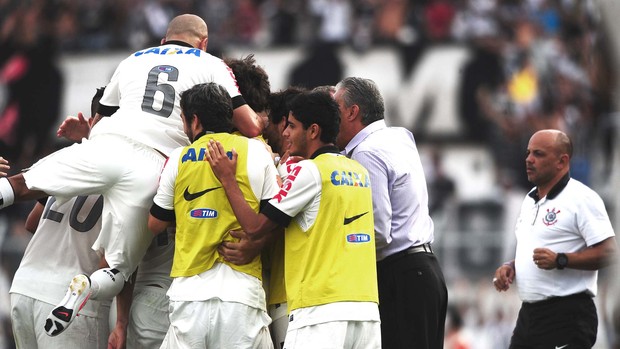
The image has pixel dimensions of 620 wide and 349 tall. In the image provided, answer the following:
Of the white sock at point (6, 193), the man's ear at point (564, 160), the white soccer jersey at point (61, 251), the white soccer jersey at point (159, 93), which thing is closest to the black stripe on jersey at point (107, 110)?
the white soccer jersey at point (159, 93)

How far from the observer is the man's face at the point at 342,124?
312 inches

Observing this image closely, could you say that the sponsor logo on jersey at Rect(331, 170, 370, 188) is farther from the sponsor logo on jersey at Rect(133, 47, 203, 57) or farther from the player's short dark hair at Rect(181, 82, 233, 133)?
the sponsor logo on jersey at Rect(133, 47, 203, 57)

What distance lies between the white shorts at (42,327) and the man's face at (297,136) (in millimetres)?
2091

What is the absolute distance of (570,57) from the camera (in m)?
20.2

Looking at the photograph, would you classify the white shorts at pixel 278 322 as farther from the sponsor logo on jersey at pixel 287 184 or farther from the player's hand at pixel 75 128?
the player's hand at pixel 75 128

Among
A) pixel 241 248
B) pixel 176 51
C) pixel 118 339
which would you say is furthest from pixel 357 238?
pixel 176 51

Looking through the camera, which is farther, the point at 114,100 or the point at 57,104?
the point at 57,104

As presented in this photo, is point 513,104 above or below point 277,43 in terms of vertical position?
below

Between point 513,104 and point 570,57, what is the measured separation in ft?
4.46

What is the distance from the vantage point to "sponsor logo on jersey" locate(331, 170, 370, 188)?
6.97 meters

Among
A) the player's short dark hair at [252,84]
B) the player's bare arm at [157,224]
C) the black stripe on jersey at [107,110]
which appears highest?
the player's short dark hair at [252,84]

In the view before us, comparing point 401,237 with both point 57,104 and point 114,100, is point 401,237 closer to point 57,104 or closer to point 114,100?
point 114,100

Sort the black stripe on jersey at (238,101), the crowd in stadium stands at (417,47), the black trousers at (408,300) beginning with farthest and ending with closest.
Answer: the crowd in stadium stands at (417,47) < the black trousers at (408,300) < the black stripe on jersey at (238,101)

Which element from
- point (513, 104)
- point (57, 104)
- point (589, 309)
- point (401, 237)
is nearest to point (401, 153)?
point (401, 237)
